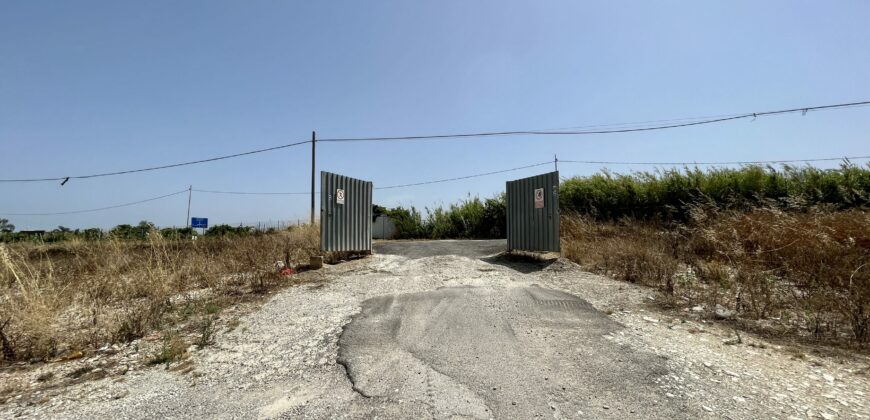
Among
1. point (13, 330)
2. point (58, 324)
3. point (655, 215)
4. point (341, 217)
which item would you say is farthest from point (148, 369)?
point (655, 215)

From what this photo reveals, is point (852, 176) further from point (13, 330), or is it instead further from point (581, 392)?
point (13, 330)

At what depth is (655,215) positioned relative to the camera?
1388cm

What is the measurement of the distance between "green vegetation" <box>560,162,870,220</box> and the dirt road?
8.37 metres

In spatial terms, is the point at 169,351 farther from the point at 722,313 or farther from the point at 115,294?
the point at 722,313

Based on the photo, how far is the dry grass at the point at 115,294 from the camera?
14.2 feet

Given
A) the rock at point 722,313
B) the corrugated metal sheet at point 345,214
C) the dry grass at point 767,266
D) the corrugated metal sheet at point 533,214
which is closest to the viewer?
the dry grass at point 767,266

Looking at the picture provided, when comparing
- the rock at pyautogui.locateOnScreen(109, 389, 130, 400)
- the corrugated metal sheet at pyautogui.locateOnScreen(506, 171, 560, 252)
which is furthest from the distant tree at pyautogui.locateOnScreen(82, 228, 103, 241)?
the rock at pyautogui.locateOnScreen(109, 389, 130, 400)

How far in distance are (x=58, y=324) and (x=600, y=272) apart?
869cm

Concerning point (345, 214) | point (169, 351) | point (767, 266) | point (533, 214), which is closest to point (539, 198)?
point (533, 214)

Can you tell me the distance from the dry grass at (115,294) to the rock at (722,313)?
19.7ft

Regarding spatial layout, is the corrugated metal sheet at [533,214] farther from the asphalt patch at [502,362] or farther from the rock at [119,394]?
the rock at [119,394]

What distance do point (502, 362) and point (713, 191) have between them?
13.0 m

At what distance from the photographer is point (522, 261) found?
10141mm

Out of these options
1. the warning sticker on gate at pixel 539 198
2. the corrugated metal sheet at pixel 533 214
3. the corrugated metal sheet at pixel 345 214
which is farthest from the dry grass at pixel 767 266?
the corrugated metal sheet at pixel 345 214
